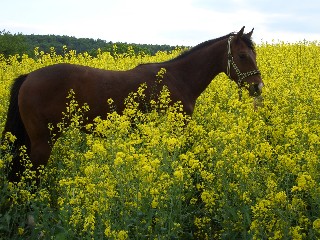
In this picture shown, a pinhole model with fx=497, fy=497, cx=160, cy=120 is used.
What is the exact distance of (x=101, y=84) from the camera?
6855mm

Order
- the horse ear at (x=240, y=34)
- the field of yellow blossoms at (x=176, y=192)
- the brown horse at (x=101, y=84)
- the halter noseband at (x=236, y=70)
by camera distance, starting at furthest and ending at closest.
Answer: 1. the halter noseband at (x=236, y=70)
2. the horse ear at (x=240, y=34)
3. the brown horse at (x=101, y=84)
4. the field of yellow blossoms at (x=176, y=192)

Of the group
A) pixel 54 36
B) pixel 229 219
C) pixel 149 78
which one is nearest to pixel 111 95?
pixel 149 78

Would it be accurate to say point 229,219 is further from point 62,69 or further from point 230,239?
point 62,69

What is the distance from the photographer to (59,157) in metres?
7.03

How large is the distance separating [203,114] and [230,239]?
342 cm

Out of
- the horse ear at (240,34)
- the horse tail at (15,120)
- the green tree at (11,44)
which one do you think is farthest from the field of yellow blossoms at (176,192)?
the green tree at (11,44)

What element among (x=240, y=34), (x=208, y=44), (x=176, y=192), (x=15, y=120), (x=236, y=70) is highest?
(x=240, y=34)

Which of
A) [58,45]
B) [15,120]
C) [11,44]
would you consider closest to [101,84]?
[15,120]

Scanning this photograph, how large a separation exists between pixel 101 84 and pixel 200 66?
1.58 metres

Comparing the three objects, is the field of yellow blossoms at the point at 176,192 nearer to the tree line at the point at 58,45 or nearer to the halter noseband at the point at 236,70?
the halter noseband at the point at 236,70

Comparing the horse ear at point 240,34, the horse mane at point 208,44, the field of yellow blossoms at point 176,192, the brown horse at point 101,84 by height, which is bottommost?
the field of yellow blossoms at point 176,192

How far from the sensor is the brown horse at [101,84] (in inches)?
253

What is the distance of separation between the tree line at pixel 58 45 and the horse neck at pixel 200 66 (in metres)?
21.1

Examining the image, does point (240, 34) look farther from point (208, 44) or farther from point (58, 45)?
point (58, 45)
